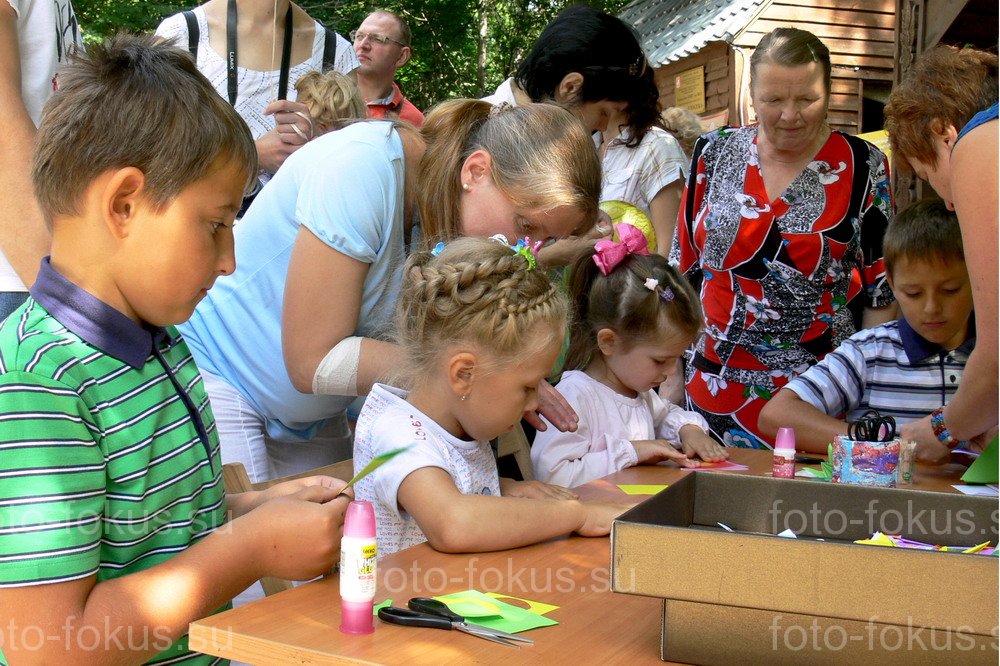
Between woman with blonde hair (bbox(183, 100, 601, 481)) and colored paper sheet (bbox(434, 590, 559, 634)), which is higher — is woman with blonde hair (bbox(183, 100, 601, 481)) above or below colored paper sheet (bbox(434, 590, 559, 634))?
above

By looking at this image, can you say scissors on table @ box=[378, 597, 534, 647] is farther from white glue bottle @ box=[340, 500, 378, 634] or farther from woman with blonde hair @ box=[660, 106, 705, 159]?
woman with blonde hair @ box=[660, 106, 705, 159]

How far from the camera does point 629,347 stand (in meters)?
3.35

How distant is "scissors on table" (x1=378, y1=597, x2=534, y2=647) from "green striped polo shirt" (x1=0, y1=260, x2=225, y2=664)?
0.34m

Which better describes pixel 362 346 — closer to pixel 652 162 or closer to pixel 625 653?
pixel 625 653

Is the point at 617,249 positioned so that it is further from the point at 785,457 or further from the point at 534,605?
the point at 534,605

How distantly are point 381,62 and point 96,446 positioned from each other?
193 inches

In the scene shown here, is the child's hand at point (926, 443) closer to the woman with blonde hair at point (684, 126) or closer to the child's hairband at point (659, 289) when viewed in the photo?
the child's hairband at point (659, 289)

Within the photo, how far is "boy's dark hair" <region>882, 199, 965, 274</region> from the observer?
10.4 ft

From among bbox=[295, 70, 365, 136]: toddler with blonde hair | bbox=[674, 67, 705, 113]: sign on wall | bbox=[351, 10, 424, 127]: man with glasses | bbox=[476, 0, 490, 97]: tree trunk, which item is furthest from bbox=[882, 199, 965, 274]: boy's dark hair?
bbox=[476, 0, 490, 97]: tree trunk

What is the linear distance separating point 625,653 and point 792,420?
2.05 m

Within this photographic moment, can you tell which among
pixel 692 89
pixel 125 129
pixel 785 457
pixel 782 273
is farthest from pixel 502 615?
pixel 692 89

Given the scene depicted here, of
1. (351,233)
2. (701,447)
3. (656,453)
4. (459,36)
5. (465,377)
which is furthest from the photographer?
(459,36)

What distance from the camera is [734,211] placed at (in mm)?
3752

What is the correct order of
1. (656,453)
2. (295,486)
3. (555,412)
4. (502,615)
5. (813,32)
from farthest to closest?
(813,32), (656,453), (555,412), (295,486), (502,615)
